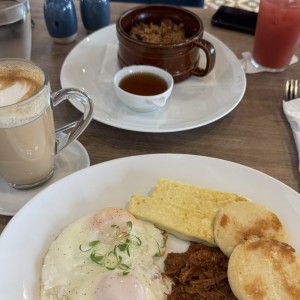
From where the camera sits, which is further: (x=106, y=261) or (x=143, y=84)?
(x=143, y=84)

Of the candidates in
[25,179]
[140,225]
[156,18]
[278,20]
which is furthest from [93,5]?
[140,225]

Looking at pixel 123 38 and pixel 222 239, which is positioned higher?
pixel 123 38

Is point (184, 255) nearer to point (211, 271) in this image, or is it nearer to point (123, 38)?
point (211, 271)

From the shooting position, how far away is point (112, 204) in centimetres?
116

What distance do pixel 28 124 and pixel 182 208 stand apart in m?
0.51

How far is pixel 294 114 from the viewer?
1.50 meters

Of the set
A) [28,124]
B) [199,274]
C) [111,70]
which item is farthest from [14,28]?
[199,274]

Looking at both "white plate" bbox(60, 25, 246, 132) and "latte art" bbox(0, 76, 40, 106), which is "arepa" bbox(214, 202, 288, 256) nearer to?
"white plate" bbox(60, 25, 246, 132)

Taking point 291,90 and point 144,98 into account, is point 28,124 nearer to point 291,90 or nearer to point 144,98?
point 144,98

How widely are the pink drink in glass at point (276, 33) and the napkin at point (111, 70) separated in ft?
0.89

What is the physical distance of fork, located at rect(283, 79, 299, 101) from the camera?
5.23 ft

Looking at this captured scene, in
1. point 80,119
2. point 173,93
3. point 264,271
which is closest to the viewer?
point 264,271

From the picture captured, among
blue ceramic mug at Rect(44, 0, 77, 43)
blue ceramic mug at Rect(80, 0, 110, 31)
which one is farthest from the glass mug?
blue ceramic mug at Rect(80, 0, 110, 31)

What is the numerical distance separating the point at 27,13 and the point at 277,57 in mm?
1133
